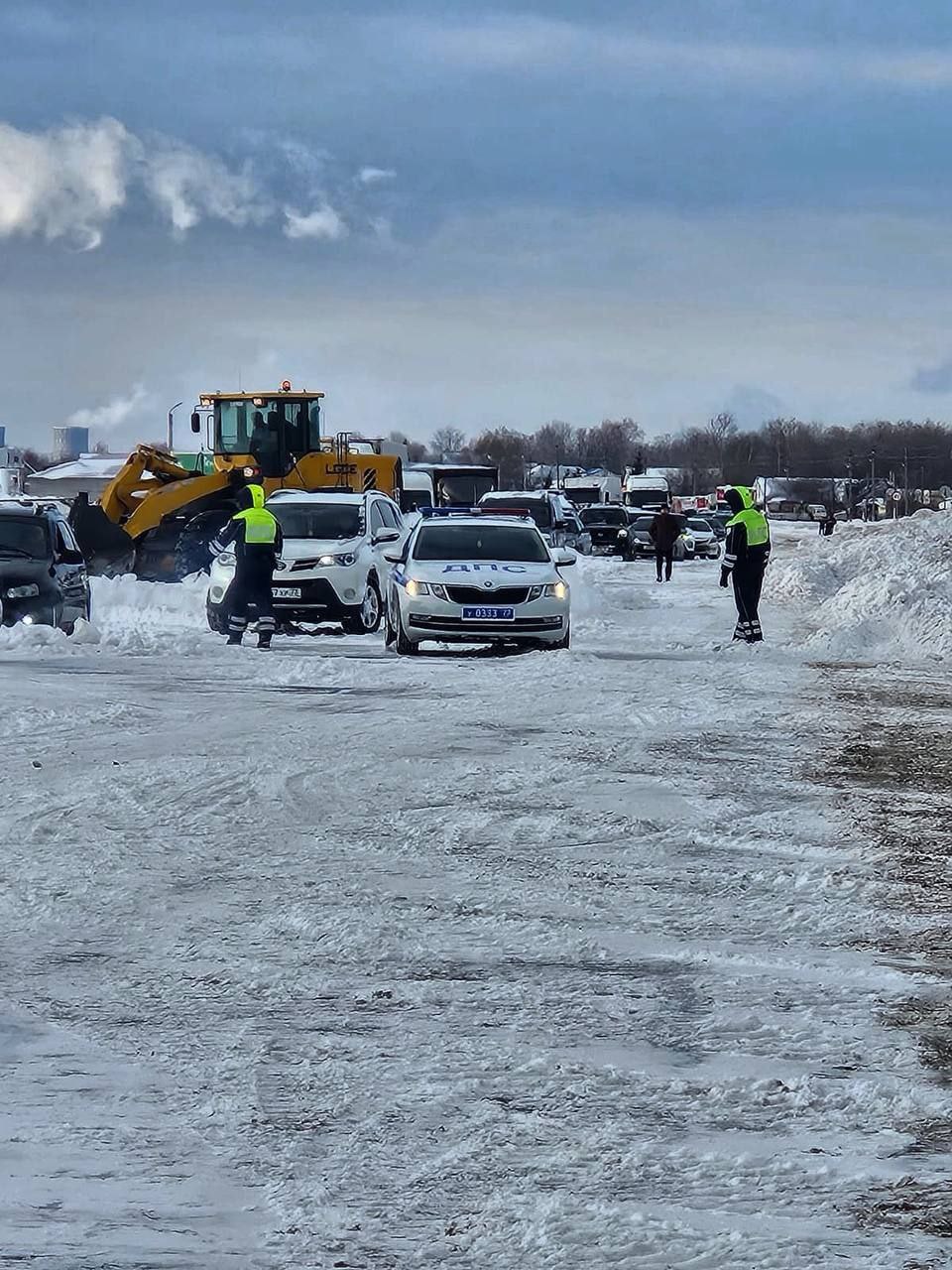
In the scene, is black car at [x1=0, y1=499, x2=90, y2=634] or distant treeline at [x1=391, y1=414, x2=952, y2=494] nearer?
black car at [x1=0, y1=499, x2=90, y2=634]

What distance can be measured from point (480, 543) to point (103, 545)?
14035mm

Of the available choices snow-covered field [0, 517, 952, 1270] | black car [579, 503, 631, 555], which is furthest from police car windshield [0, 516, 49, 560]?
black car [579, 503, 631, 555]

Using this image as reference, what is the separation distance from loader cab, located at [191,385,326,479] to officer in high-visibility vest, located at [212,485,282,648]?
15710 millimetres

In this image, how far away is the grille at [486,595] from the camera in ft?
64.9

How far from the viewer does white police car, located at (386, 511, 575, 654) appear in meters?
19.8

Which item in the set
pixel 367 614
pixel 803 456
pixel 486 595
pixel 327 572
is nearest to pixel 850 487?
pixel 803 456

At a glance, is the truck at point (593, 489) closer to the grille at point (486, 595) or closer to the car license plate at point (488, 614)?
the grille at point (486, 595)

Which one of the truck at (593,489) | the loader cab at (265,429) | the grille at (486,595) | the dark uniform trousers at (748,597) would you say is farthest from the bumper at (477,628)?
the truck at (593,489)

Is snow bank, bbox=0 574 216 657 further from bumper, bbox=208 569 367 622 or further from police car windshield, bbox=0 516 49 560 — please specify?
police car windshield, bbox=0 516 49 560

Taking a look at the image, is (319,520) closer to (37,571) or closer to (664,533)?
(37,571)

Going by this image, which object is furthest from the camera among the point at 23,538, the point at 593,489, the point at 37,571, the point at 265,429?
the point at 593,489

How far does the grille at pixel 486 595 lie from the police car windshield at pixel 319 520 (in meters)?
4.77

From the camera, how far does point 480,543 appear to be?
2130 centimetres

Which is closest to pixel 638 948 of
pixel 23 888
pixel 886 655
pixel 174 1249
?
pixel 23 888
